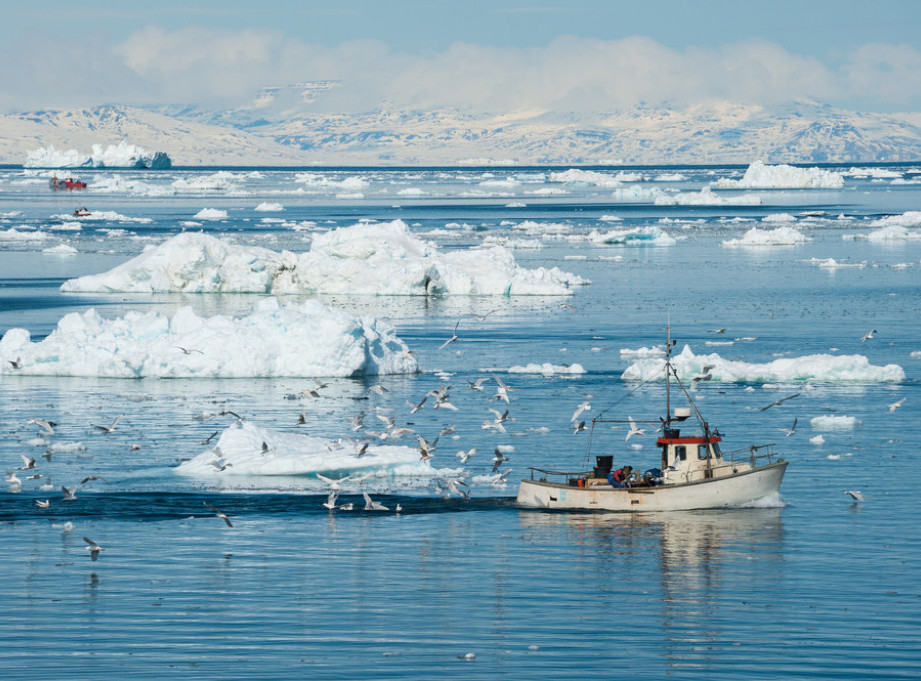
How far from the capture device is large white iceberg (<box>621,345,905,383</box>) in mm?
43250

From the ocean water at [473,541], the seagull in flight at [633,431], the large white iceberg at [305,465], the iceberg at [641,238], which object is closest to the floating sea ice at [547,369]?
the ocean water at [473,541]

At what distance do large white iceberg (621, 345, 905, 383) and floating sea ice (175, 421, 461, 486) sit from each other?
A: 1392 cm

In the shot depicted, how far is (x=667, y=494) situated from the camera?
92.8 ft

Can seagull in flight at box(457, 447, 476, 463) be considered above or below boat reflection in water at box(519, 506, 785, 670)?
above

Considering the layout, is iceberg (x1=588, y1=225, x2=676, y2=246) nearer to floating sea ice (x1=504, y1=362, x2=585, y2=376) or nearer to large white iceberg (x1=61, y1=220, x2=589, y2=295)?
large white iceberg (x1=61, y1=220, x2=589, y2=295)

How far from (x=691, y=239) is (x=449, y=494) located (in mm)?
85912

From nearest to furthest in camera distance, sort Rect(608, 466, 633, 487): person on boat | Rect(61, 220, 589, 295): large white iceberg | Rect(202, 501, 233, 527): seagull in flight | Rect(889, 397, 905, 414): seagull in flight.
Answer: Rect(202, 501, 233, 527): seagull in flight < Rect(608, 466, 633, 487): person on boat < Rect(889, 397, 905, 414): seagull in flight < Rect(61, 220, 589, 295): large white iceberg

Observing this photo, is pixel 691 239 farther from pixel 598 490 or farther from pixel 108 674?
pixel 108 674

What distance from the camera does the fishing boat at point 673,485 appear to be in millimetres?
28391

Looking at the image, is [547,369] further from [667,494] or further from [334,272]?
[334,272]

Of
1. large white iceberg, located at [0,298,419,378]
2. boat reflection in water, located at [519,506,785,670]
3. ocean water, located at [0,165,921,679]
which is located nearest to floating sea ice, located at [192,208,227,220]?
ocean water, located at [0,165,921,679]

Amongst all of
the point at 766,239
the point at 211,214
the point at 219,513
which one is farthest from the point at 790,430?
the point at 211,214

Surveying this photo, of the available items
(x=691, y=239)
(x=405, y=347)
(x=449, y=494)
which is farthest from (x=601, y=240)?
(x=449, y=494)

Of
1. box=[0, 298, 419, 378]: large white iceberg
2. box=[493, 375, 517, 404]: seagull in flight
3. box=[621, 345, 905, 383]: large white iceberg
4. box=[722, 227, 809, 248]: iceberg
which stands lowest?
box=[493, 375, 517, 404]: seagull in flight
